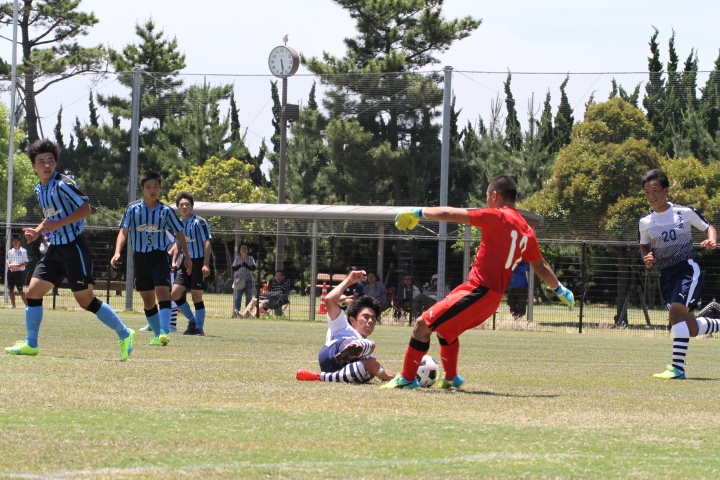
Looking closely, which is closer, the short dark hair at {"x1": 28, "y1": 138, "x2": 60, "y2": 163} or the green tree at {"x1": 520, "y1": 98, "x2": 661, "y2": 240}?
the short dark hair at {"x1": 28, "y1": 138, "x2": 60, "y2": 163}

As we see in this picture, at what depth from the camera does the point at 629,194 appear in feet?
82.4

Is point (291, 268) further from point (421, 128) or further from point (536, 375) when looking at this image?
point (536, 375)

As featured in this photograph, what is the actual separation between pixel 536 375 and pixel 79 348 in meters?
4.80

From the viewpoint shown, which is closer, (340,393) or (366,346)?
(340,393)

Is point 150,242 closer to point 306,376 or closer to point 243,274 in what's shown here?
point 306,376

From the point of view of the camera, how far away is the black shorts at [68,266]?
8.33m

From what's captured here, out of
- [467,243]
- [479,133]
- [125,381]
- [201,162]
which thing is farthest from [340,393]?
[201,162]

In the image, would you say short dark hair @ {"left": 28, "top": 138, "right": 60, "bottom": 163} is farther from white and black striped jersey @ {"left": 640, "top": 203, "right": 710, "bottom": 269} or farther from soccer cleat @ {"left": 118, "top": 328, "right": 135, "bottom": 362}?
white and black striped jersey @ {"left": 640, "top": 203, "right": 710, "bottom": 269}

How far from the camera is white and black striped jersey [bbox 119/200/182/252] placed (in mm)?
10664

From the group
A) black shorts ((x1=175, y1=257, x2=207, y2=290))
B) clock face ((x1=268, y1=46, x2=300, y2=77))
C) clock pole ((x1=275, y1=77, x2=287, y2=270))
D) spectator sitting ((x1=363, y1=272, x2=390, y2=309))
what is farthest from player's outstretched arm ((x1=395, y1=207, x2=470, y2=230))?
clock face ((x1=268, y1=46, x2=300, y2=77))

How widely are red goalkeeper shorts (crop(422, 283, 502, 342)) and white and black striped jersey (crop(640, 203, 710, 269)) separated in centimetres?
308

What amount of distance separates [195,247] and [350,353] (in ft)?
23.0

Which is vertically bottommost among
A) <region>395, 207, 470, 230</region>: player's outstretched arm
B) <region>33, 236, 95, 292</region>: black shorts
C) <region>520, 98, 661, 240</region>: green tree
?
<region>33, 236, 95, 292</region>: black shorts

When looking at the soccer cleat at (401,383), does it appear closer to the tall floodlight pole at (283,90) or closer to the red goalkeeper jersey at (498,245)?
the red goalkeeper jersey at (498,245)
